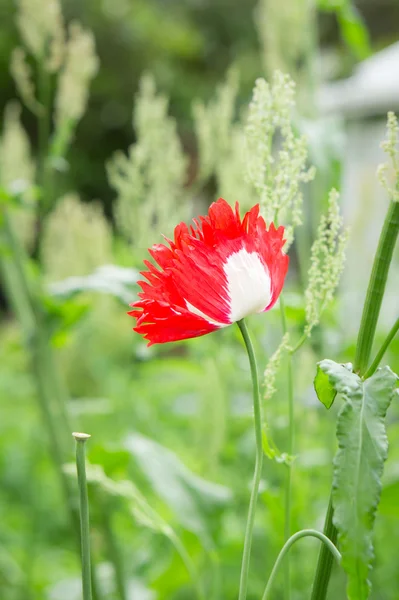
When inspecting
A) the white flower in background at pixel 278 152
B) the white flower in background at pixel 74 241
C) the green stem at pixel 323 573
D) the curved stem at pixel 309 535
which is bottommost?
the green stem at pixel 323 573

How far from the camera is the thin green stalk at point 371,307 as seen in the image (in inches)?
20.1

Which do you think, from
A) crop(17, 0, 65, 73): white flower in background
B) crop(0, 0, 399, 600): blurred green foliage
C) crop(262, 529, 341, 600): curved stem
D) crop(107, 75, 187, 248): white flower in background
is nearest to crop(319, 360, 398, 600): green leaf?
crop(262, 529, 341, 600): curved stem

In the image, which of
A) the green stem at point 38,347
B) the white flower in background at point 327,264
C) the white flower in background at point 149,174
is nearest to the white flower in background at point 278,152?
the white flower in background at point 327,264

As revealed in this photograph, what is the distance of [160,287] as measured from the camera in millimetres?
503

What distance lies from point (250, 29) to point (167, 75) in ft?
6.79

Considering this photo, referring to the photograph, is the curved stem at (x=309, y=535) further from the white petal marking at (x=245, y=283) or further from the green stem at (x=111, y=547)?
the green stem at (x=111, y=547)

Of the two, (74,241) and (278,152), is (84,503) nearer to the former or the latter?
(278,152)

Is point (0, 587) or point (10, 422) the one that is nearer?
point (0, 587)

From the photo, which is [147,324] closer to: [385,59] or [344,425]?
[344,425]

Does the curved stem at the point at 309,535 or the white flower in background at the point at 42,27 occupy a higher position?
the white flower in background at the point at 42,27

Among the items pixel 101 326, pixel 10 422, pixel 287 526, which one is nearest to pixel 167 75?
pixel 10 422

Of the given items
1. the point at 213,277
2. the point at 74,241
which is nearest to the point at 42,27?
the point at 74,241

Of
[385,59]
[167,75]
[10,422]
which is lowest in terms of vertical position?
[10,422]

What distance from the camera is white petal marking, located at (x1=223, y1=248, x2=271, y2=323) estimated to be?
1.62 feet
